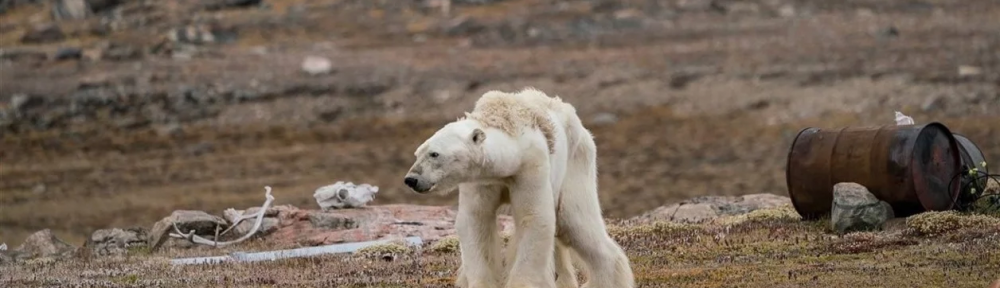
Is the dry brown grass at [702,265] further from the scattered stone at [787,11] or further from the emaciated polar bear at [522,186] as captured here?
the scattered stone at [787,11]

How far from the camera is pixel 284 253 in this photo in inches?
883

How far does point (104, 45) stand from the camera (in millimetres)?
76875

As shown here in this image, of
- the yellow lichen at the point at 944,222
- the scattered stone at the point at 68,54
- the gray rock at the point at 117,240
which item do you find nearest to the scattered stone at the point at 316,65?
the scattered stone at the point at 68,54

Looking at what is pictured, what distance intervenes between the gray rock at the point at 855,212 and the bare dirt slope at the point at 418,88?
22.1m

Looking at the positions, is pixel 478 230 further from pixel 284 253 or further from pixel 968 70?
pixel 968 70

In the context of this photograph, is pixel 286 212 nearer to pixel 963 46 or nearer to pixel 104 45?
pixel 963 46

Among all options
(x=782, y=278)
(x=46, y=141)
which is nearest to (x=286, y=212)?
(x=782, y=278)

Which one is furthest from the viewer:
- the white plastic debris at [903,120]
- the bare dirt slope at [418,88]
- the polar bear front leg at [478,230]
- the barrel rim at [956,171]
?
the bare dirt slope at [418,88]

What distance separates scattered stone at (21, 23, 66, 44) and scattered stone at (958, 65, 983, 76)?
127ft

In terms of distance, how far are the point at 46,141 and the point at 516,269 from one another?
164 ft

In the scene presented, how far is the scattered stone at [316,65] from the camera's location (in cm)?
6931

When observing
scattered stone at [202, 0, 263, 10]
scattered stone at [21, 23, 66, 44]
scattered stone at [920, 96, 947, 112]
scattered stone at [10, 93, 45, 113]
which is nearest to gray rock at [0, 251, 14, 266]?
scattered stone at [920, 96, 947, 112]

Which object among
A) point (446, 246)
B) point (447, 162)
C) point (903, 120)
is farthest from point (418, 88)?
point (447, 162)

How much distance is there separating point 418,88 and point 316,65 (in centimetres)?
593
